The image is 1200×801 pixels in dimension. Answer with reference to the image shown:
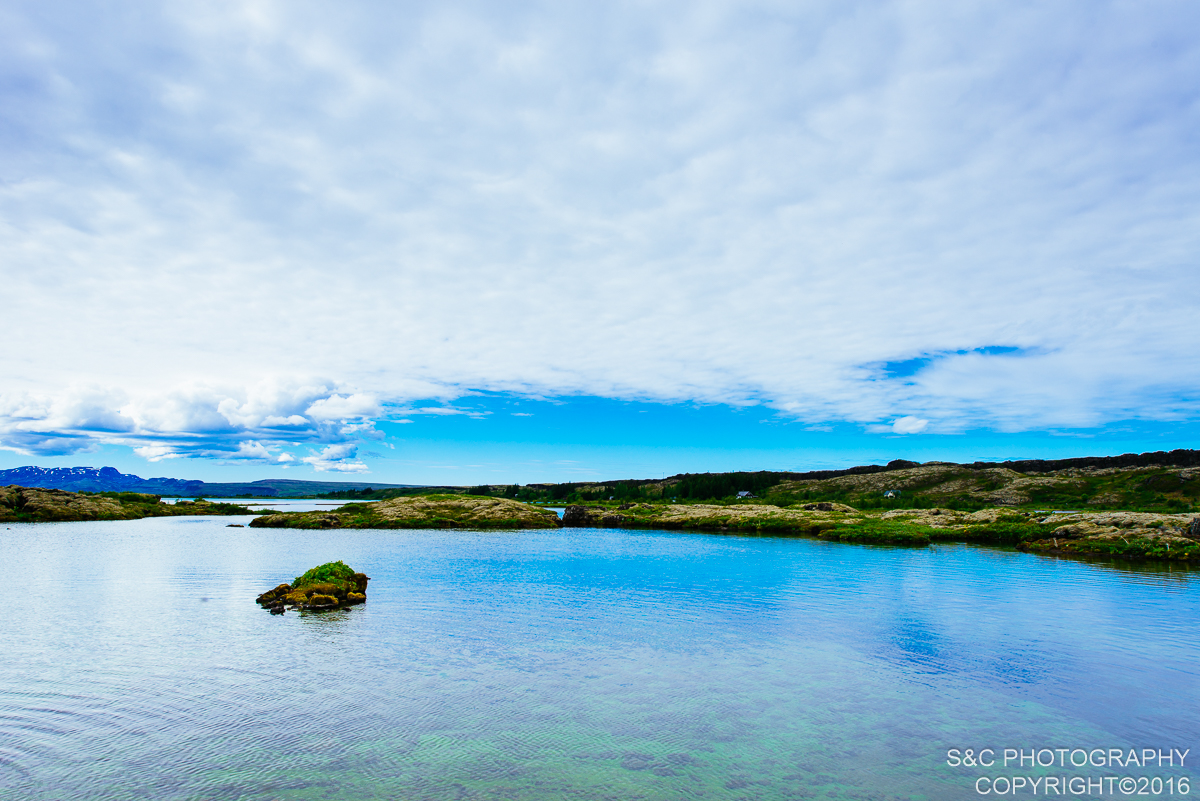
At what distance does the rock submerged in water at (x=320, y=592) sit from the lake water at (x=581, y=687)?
144 cm

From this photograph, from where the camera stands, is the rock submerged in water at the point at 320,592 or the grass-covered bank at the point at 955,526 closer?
the rock submerged in water at the point at 320,592

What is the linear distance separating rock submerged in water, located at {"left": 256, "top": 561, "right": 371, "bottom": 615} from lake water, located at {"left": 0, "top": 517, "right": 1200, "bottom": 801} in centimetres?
144

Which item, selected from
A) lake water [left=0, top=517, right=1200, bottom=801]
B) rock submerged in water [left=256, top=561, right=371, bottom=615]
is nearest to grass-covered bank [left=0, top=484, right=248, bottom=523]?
lake water [left=0, top=517, right=1200, bottom=801]

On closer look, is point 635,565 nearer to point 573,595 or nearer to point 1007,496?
point 573,595

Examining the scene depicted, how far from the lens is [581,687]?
2153cm

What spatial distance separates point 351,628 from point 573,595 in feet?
51.5

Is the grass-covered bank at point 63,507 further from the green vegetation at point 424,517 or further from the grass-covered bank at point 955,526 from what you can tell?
the grass-covered bank at point 955,526

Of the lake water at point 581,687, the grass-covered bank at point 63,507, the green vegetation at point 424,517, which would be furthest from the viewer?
the green vegetation at point 424,517

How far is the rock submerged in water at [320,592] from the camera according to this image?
35.1m

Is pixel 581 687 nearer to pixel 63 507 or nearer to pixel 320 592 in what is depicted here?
pixel 320 592

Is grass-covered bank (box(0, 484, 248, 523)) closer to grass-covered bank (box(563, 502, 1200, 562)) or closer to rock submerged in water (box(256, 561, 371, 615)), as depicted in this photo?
grass-covered bank (box(563, 502, 1200, 562))

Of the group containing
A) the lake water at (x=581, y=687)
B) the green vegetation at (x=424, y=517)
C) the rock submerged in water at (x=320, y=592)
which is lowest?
the lake water at (x=581, y=687)

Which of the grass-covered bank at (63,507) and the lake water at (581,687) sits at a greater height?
the grass-covered bank at (63,507)

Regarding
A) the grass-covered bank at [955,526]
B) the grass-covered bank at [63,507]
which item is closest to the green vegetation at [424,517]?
the grass-covered bank at [955,526]
